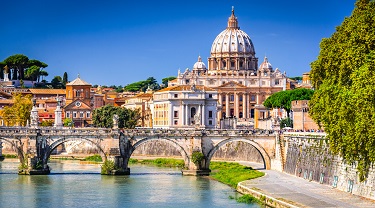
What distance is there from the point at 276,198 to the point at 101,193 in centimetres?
1175

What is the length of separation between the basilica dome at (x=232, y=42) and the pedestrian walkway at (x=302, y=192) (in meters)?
105

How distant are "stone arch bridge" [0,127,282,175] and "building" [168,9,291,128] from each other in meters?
71.0

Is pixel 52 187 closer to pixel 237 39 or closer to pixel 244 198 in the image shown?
pixel 244 198

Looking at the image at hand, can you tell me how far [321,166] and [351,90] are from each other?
10.4 m

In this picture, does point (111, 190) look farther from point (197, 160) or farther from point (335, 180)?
point (335, 180)

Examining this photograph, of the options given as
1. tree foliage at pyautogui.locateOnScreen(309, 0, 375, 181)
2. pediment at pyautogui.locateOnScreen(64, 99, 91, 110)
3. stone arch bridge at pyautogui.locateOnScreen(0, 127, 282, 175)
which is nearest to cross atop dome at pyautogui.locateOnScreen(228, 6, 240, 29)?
pediment at pyautogui.locateOnScreen(64, 99, 91, 110)

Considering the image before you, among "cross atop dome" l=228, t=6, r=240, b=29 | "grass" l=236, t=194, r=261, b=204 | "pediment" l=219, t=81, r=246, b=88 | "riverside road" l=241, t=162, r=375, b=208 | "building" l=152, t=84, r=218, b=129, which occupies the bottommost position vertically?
"grass" l=236, t=194, r=261, b=204

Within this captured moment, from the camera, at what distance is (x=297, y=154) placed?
56812mm

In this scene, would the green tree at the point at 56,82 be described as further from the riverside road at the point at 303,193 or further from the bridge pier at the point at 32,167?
the riverside road at the point at 303,193

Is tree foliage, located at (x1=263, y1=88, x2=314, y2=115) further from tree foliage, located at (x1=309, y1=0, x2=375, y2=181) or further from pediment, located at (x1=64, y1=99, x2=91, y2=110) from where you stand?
tree foliage, located at (x1=309, y1=0, x2=375, y2=181)

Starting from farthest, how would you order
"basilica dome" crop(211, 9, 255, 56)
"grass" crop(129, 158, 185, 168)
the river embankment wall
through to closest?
"basilica dome" crop(211, 9, 255, 56)
"grass" crop(129, 158, 185, 168)
the river embankment wall

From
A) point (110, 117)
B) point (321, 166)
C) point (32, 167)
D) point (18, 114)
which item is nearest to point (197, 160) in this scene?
point (32, 167)

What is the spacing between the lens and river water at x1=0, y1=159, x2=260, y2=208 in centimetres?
4759

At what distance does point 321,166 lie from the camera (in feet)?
165
